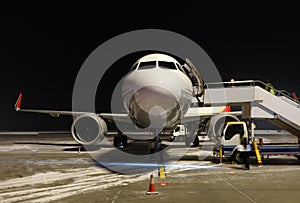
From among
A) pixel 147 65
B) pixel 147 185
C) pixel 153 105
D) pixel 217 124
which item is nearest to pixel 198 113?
pixel 217 124

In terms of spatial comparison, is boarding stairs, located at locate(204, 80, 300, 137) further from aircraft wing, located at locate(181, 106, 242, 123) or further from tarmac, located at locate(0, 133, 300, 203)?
aircraft wing, located at locate(181, 106, 242, 123)

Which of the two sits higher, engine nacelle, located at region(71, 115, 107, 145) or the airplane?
the airplane

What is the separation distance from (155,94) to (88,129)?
8263mm

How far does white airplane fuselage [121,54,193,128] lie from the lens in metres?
7.79

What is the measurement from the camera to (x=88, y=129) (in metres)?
15.1

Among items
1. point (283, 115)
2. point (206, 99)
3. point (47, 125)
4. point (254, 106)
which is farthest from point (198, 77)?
point (47, 125)

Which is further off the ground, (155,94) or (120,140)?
(155,94)

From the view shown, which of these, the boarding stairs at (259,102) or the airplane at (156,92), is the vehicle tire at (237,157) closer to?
the boarding stairs at (259,102)

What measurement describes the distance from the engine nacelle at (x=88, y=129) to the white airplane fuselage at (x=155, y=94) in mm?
6107

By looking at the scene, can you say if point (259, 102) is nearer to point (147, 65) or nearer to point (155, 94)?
point (147, 65)

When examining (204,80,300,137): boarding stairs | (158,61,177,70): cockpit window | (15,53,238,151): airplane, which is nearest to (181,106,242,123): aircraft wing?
(15,53,238,151): airplane

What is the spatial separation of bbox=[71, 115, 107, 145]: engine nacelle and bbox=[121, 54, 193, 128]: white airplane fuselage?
20.0 ft

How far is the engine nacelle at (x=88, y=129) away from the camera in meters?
14.8

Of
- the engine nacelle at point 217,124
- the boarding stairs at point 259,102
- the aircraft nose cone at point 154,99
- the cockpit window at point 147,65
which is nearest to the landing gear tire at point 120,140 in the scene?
the engine nacelle at point 217,124
